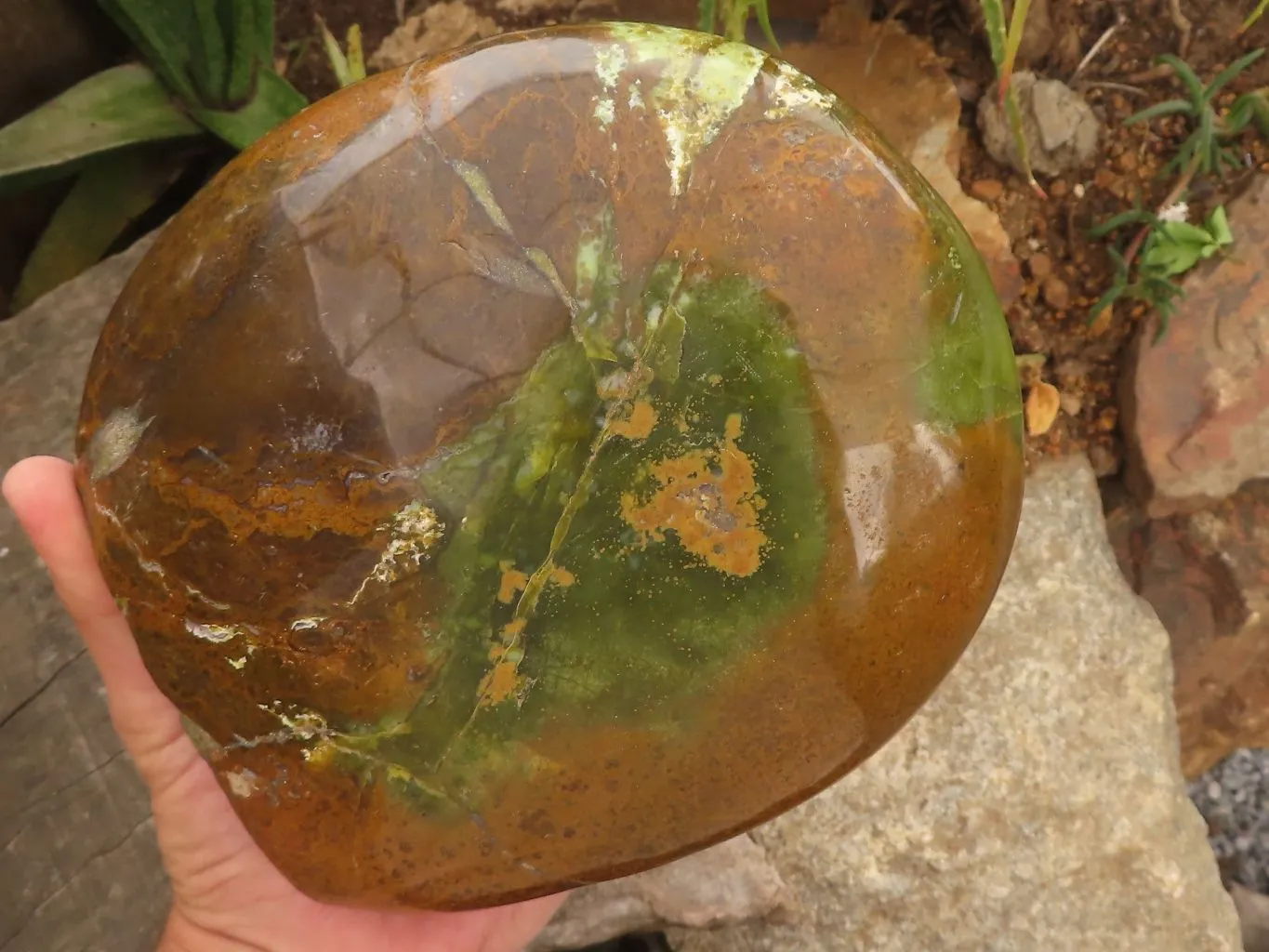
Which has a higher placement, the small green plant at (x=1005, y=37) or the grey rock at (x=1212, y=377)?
the small green plant at (x=1005, y=37)

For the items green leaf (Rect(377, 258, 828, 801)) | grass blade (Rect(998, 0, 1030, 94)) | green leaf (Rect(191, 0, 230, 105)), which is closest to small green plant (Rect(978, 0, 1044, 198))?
grass blade (Rect(998, 0, 1030, 94))

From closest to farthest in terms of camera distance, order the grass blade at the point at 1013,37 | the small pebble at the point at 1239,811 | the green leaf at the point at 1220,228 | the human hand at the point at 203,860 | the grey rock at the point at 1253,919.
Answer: the human hand at the point at 203,860 → the grass blade at the point at 1013,37 → the green leaf at the point at 1220,228 → the grey rock at the point at 1253,919 → the small pebble at the point at 1239,811

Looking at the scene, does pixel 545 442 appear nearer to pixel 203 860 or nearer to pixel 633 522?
pixel 633 522

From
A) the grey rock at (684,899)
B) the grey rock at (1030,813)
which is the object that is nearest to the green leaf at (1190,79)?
the grey rock at (1030,813)

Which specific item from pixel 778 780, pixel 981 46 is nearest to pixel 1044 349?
pixel 981 46

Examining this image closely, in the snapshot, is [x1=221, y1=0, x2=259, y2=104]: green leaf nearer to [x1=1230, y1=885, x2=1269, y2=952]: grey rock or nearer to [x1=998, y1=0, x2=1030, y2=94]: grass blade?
[x1=998, y1=0, x2=1030, y2=94]: grass blade

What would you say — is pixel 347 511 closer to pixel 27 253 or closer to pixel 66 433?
pixel 66 433

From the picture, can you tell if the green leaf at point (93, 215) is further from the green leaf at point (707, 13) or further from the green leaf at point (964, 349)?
the green leaf at point (964, 349)

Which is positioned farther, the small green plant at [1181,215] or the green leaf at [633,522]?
the small green plant at [1181,215]

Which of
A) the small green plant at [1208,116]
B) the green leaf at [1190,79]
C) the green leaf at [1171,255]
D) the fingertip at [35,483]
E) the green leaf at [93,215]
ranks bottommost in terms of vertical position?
the green leaf at [1171,255]
